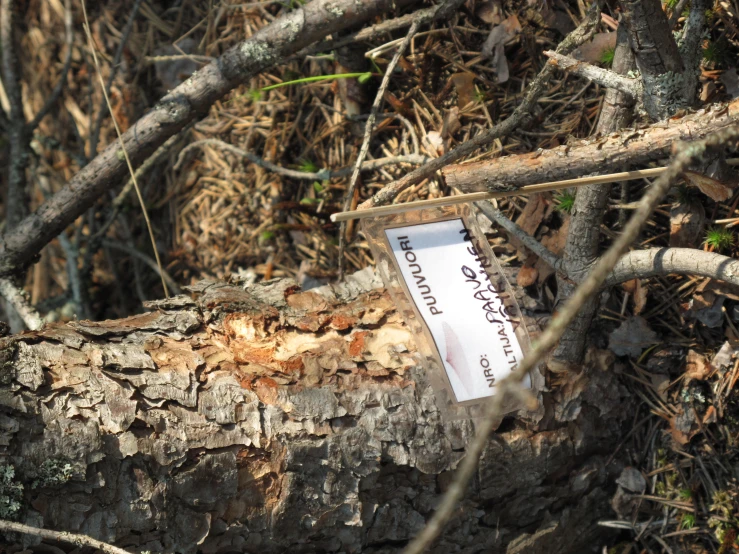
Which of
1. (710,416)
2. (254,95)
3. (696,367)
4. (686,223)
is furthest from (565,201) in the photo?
(254,95)

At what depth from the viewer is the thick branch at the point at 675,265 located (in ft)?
4.03

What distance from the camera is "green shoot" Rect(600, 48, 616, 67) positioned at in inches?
58.4

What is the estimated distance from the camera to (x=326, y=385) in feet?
4.28

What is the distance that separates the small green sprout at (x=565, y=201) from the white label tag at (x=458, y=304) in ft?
0.85

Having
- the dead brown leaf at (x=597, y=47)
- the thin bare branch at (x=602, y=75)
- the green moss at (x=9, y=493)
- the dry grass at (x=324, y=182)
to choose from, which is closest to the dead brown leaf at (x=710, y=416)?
the dry grass at (x=324, y=182)

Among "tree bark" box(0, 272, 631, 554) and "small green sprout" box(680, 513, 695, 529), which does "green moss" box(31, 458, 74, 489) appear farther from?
"small green sprout" box(680, 513, 695, 529)

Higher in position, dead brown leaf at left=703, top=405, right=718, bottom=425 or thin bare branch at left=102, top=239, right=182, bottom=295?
thin bare branch at left=102, top=239, right=182, bottom=295

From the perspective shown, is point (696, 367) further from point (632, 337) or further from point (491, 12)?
point (491, 12)

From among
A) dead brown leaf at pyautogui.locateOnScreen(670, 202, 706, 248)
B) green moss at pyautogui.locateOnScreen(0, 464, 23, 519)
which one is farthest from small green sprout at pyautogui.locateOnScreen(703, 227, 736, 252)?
green moss at pyautogui.locateOnScreen(0, 464, 23, 519)

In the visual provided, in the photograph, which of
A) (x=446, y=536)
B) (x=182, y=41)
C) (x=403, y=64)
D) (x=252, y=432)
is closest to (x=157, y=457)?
(x=252, y=432)

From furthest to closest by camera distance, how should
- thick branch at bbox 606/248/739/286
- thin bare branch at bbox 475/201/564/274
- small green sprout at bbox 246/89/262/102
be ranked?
small green sprout at bbox 246/89/262/102, thin bare branch at bbox 475/201/564/274, thick branch at bbox 606/248/739/286

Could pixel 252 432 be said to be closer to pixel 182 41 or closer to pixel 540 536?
pixel 540 536

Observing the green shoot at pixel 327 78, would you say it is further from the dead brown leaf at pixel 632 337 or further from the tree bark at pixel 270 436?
the dead brown leaf at pixel 632 337

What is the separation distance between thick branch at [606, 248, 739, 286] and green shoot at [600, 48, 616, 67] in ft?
1.53
